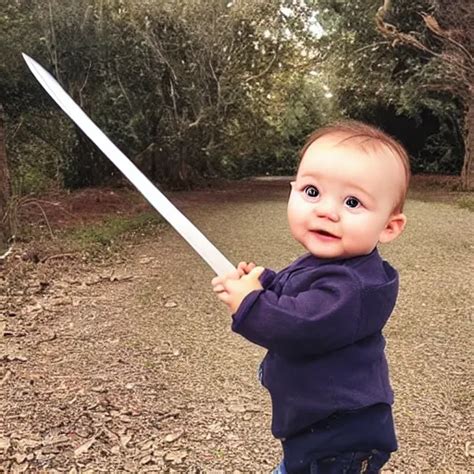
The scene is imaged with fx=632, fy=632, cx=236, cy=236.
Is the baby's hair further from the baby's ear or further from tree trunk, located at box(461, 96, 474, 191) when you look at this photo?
tree trunk, located at box(461, 96, 474, 191)

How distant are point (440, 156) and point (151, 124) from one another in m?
7.22

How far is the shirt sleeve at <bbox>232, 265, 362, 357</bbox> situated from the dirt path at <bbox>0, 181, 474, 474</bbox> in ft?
5.33

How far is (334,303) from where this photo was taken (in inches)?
45.1

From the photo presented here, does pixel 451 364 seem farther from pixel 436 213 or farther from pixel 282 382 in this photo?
pixel 436 213

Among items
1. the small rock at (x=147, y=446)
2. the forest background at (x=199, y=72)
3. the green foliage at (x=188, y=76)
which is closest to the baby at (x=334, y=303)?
the small rock at (x=147, y=446)

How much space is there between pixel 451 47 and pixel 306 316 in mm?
11092

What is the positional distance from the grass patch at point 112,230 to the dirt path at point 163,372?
0.68 meters

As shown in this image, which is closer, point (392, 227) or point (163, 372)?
point (392, 227)

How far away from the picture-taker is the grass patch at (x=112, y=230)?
6.76 metres

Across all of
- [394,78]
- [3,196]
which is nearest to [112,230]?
[3,196]

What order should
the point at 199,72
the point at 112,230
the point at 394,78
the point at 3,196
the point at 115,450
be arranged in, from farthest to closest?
the point at 394,78
the point at 199,72
the point at 112,230
the point at 3,196
the point at 115,450

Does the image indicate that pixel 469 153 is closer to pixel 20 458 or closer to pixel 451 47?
pixel 451 47

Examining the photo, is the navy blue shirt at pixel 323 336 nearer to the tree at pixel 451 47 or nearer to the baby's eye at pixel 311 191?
the baby's eye at pixel 311 191

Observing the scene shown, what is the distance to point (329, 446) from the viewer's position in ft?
4.19
